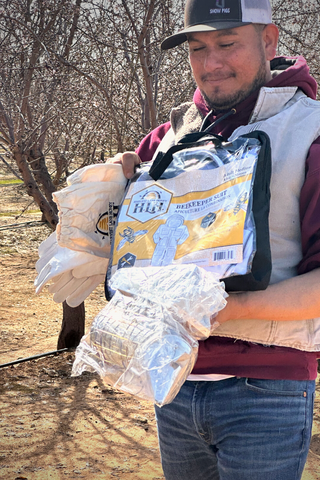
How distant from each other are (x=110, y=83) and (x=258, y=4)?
399 cm

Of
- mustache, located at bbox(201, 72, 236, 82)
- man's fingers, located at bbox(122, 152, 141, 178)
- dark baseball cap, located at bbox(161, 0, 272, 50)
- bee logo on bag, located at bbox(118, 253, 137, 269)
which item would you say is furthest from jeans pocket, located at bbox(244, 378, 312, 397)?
dark baseball cap, located at bbox(161, 0, 272, 50)

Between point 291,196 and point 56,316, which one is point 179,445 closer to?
point 291,196

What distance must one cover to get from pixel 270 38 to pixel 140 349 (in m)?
0.95

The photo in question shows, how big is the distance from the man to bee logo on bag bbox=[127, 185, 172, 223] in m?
0.27

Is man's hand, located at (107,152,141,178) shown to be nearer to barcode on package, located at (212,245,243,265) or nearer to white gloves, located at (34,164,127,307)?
white gloves, located at (34,164,127,307)

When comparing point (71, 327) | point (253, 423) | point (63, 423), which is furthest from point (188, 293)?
point (71, 327)

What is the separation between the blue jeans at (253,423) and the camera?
1404mm

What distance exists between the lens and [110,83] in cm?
532

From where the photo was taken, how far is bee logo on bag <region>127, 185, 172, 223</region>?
57.4 inches

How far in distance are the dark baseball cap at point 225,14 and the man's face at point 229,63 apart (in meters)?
0.03

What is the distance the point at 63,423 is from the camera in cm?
405

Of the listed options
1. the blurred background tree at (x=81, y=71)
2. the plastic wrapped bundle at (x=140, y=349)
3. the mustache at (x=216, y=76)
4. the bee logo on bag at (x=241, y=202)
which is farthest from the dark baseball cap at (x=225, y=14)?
the blurred background tree at (x=81, y=71)

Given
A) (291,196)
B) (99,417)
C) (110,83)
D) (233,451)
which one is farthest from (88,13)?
(233,451)

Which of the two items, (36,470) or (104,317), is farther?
(36,470)
